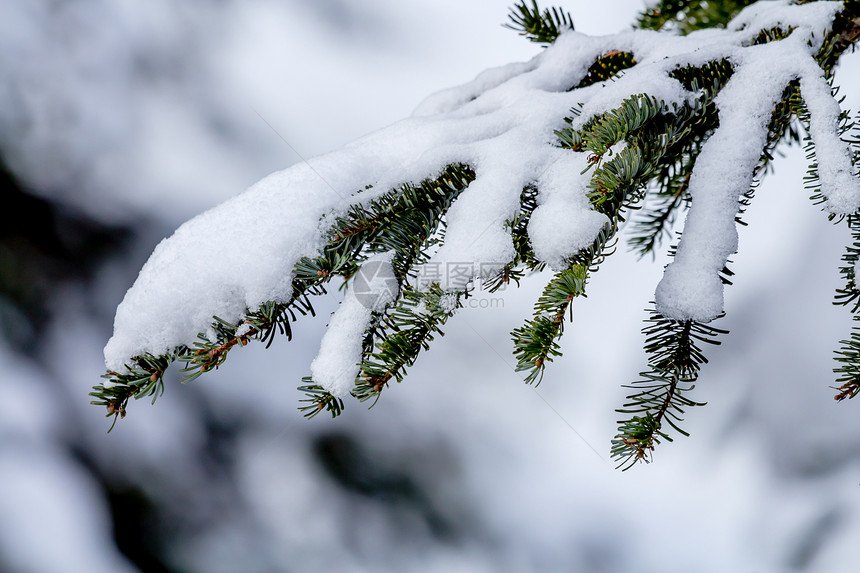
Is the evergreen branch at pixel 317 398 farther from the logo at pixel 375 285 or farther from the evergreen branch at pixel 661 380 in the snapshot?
the evergreen branch at pixel 661 380

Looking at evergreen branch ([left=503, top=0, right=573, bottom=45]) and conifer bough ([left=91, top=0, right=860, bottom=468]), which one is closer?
conifer bough ([left=91, top=0, right=860, bottom=468])

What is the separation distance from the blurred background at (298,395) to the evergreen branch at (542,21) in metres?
1.26

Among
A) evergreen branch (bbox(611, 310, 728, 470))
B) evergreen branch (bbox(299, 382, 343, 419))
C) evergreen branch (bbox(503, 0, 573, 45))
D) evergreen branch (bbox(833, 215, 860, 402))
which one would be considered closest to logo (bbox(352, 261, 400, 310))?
evergreen branch (bbox(299, 382, 343, 419))

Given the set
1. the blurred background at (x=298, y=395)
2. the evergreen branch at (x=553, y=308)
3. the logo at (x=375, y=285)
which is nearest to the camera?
the evergreen branch at (x=553, y=308)

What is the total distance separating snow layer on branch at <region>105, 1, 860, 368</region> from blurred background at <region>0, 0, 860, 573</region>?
4.74 feet

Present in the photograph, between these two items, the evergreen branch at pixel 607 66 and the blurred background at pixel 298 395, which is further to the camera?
the blurred background at pixel 298 395

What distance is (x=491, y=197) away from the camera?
0.66 metres

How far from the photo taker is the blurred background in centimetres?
238

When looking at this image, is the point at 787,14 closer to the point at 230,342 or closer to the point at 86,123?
the point at 230,342

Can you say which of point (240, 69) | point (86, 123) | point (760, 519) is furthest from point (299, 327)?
point (760, 519)

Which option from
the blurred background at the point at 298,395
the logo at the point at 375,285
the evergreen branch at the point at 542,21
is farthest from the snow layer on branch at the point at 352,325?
the blurred background at the point at 298,395

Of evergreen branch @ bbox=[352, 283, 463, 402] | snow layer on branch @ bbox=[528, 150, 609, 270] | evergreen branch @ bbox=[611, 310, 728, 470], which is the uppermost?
snow layer on branch @ bbox=[528, 150, 609, 270]

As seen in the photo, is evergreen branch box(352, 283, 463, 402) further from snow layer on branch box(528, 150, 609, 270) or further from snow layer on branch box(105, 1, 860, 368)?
snow layer on branch box(528, 150, 609, 270)

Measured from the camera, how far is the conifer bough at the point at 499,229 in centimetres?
59
